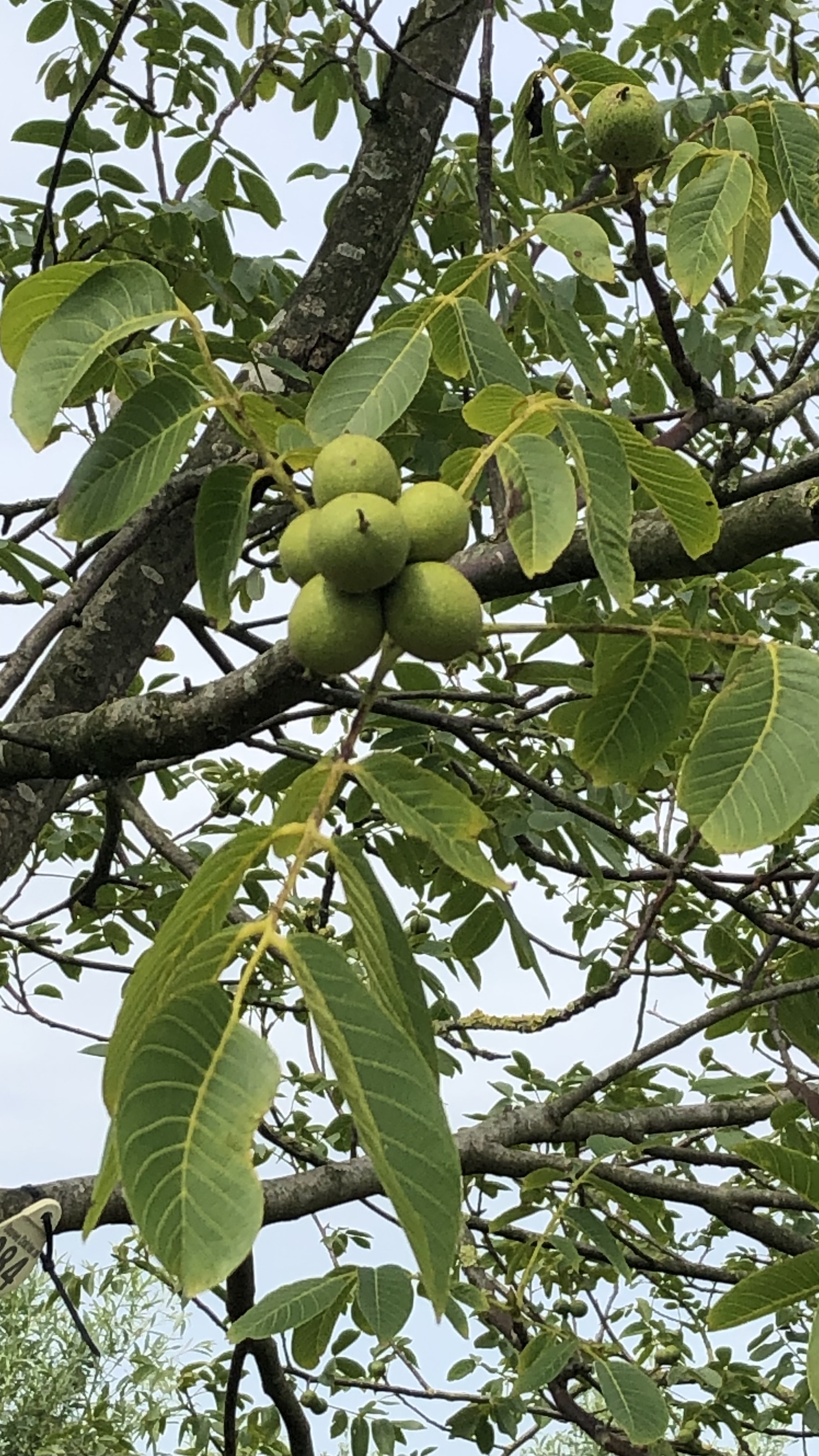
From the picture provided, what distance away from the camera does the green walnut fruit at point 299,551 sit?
0.93 metres

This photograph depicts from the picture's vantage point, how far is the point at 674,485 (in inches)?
41.6

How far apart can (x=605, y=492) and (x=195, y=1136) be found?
59cm

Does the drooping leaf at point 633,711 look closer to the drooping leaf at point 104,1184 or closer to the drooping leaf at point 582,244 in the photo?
the drooping leaf at point 582,244

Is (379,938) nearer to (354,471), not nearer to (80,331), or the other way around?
(354,471)

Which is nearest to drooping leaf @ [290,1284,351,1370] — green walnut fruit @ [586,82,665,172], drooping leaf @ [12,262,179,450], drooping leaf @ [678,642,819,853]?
drooping leaf @ [678,642,819,853]

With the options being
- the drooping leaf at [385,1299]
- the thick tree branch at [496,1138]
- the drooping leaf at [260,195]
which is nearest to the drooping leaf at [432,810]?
the drooping leaf at [385,1299]

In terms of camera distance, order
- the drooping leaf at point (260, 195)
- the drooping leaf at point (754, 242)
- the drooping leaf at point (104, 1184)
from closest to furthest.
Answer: the drooping leaf at point (104, 1184), the drooping leaf at point (754, 242), the drooping leaf at point (260, 195)

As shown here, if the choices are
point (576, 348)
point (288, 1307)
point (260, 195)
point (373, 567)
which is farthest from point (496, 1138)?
point (260, 195)

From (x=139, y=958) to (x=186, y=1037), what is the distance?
6.7 inches

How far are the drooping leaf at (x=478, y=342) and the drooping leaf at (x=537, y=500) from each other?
203mm

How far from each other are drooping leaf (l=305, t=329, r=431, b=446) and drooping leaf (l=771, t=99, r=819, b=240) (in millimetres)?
591

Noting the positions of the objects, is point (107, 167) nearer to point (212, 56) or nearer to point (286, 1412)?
point (212, 56)

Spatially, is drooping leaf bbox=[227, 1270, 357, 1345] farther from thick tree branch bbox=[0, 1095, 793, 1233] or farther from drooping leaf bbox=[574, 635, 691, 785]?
drooping leaf bbox=[574, 635, 691, 785]

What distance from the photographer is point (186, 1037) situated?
2.26 feet
